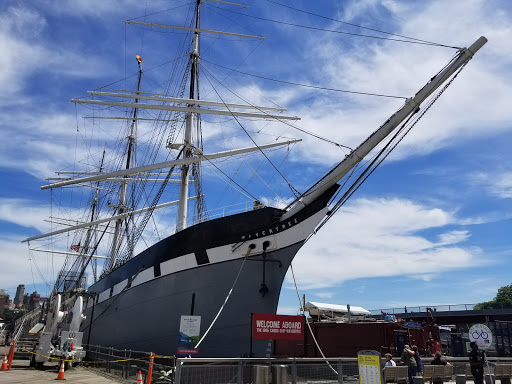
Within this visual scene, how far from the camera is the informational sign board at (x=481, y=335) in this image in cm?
1022

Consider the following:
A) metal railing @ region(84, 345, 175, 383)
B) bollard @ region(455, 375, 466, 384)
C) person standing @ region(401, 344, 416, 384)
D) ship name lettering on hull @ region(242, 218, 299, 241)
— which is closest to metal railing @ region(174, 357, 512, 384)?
person standing @ region(401, 344, 416, 384)

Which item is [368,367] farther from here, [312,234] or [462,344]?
[462,344]

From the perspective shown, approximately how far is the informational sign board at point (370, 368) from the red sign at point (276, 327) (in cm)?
351

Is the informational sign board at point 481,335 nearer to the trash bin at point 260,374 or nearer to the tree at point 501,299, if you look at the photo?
the trash bin at point 260,374

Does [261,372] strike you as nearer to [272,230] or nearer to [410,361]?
[410,361]

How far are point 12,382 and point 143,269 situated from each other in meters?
6.15

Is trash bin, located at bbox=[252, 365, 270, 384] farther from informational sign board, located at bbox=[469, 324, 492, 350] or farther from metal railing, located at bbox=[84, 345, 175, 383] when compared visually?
informational sign board, located at bbox=[469, 324, 492, 350]

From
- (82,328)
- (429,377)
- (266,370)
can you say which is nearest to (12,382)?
(266,370)

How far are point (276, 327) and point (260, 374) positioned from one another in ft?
7.74

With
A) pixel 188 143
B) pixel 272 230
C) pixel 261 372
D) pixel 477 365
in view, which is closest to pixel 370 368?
pixel 261 372

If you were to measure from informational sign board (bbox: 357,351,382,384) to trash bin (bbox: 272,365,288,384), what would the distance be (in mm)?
1775

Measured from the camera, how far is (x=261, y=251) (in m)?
13.3

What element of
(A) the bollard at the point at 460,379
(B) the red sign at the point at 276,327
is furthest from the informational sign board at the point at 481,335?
(B) the red sign at the point at 276,327

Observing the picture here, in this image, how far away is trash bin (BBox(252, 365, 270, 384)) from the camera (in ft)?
25.5
